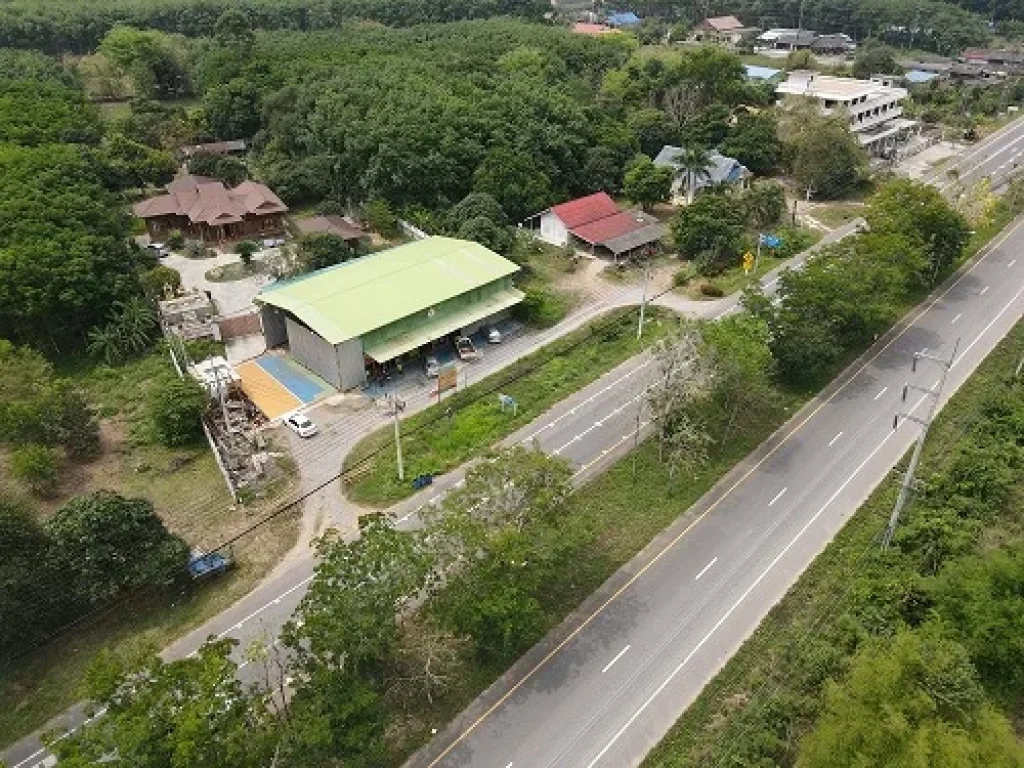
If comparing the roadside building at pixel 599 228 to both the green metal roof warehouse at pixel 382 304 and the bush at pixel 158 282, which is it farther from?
the bush at pixel 158 282

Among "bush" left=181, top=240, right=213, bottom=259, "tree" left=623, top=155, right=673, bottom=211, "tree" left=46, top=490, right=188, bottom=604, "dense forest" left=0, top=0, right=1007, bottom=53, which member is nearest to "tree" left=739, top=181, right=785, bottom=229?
"tree" left=623, top=155, right=673, bottom=211

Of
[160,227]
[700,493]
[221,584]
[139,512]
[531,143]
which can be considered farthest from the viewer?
[531,143]

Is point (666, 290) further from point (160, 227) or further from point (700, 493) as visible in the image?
point (160, 227)

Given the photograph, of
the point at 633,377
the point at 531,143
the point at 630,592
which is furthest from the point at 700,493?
the point at 531,143

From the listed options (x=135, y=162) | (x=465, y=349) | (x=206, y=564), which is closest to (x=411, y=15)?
(x=135, y=162)

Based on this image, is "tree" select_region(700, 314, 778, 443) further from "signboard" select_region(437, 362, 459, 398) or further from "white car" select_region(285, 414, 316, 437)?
"white car" select_region(285, 414, 316, 437)
